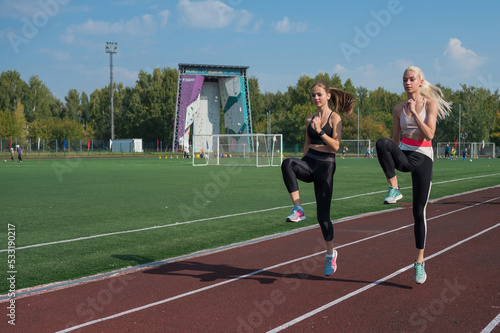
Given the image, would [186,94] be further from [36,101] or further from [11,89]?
[11,89]

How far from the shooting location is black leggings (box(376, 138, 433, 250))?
208 inches

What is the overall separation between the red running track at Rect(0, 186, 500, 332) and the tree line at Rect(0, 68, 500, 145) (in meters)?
70.7

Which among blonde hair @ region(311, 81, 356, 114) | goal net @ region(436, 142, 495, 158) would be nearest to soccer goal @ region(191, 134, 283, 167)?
goal net @ region(436, 142, 495, 158)

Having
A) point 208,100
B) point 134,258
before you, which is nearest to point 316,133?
point 134,258

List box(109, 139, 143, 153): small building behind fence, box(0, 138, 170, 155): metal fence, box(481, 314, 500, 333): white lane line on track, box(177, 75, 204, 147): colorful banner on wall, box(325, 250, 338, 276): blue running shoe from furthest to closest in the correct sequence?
box(109, 139, 143, 153): small building behind fence, box(177, 75, 204, 147): colorful banner on wall, box(0, 138, 170, 155): metal fence, box(325, 250, 338, 276): blue running shoe, box(481, 314, 500, 333): white lane line on track

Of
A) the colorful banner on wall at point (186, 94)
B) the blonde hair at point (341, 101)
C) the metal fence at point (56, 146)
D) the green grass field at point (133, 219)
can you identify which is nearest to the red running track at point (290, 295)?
the green grass field at point (133, 219)

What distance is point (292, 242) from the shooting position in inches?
328

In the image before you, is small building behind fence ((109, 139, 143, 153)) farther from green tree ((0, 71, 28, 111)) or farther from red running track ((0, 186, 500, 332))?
red running track ((0, 186, 500, 332))

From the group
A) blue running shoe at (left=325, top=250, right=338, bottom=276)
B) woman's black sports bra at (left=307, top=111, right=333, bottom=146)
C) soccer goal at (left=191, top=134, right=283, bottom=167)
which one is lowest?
blue running shoe at (left=325, top=250, right=338, bottom=276)

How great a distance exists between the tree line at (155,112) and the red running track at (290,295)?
7073cm

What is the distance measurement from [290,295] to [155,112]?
87806 millimetres

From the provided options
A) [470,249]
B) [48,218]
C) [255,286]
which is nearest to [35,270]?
[255,286]

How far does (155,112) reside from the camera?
90.4 metres

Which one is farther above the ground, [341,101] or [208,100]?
[208,100]
